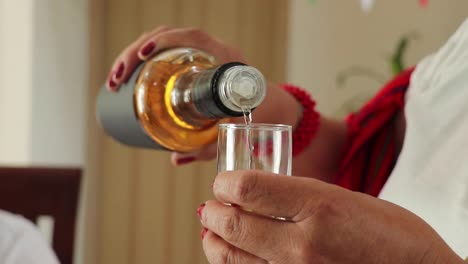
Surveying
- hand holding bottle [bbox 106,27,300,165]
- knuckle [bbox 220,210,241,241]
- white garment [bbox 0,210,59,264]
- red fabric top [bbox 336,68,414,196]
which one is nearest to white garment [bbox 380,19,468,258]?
red fabric top [bbox 336,68,414,196]

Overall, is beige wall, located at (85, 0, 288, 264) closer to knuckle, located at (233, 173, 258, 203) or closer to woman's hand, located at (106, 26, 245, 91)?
woman's hand, located at (106, 26, 245, 91)

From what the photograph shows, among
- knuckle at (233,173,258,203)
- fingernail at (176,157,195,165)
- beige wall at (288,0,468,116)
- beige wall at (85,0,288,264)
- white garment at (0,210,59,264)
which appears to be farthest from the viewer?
beige wall at (85,0,288,264)

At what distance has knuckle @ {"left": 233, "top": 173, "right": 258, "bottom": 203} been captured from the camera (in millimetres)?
354

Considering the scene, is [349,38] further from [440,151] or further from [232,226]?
[232,226]

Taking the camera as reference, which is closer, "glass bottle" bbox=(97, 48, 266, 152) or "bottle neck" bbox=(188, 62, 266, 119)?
"bottle neck" bbox=(188, 62, 266, 119)

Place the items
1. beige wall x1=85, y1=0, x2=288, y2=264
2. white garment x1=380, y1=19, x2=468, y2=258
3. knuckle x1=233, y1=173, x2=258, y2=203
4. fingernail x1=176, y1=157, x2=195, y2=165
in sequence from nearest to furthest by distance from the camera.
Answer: knuckle x1=233, y1=173, x2=258, y2=203, white garment x1=380, y1=19, x2=468, y2=258, fingernail x1=176, y1=157, x2=195, y2=165, beige wall x1=85, y1=0, x2=288, y2=264

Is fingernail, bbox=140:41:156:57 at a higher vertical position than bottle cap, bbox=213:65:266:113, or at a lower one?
higher

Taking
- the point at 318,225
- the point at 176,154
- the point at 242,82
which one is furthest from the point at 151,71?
the point at 318,225

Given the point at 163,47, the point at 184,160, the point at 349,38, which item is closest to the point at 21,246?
the point at 184,160

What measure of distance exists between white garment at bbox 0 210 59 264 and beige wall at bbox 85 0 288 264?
1.36m

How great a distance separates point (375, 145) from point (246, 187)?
42cm

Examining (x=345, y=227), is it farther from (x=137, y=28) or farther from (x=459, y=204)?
(x=137, y=28)

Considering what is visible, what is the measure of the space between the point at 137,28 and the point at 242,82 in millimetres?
1972

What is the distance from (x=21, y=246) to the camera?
37.1 inches
